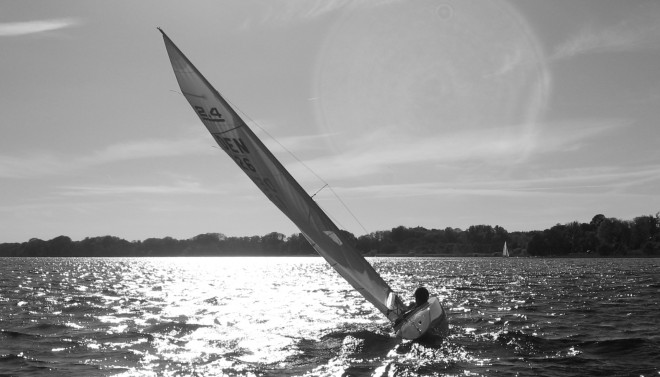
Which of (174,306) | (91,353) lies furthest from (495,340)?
(174,306)

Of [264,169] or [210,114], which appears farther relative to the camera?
[264,169]

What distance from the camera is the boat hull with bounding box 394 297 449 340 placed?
17.8 meters

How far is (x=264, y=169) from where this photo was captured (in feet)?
53.7

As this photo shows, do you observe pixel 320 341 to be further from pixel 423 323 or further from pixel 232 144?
pixel 232 144

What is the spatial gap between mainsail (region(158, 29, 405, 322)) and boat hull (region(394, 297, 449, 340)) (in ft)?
5.06

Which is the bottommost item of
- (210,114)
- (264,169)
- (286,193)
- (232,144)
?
(286,193)

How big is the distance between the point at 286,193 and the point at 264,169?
94cm

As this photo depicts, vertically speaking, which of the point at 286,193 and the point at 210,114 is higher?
the point at 210,114

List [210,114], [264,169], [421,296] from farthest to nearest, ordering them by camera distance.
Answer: [421,296] < [264,169] < [210,114]

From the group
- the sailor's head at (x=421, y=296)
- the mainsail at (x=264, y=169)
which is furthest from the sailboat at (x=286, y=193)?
the sailor's head at (x=421, y=296)

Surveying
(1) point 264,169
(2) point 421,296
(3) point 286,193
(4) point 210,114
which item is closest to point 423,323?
(2) point 421,296

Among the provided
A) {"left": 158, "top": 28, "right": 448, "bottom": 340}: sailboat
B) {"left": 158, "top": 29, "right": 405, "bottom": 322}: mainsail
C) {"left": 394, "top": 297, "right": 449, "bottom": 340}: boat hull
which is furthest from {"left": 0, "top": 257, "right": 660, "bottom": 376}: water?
{"left": 158, "top": 29, "right": 405, "bottom": 322}: mainsail

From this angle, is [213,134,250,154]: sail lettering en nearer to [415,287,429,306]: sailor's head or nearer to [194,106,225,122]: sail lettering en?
[194,106,225,122]: sail lettering en

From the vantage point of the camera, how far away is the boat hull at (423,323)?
17797mm
